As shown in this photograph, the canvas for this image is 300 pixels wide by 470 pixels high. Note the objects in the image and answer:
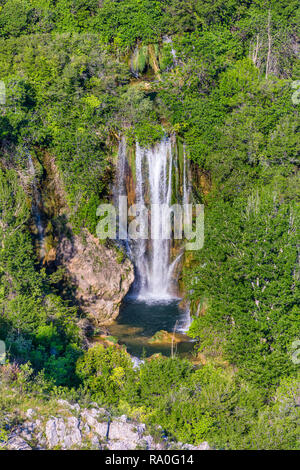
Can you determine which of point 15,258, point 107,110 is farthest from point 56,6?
point 15,258

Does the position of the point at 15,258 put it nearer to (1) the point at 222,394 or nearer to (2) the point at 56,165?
(2) the point at 56,165

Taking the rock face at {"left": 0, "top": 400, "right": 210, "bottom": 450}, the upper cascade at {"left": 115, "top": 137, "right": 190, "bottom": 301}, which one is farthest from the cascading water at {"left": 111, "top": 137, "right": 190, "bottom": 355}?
the rock face at {"left": 0, "top": 400, "right": 210, "bottom": 450}

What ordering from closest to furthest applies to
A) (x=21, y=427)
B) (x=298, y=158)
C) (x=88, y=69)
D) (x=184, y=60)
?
(x=21, y=427) < (x=298, y=158) < (x=88, y=69) < (x=184, y=60)

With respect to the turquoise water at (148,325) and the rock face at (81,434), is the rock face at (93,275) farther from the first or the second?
the rock face at (81,434)

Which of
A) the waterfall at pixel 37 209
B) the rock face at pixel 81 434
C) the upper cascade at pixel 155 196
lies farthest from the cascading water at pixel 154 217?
the rock face at pixel 81 434

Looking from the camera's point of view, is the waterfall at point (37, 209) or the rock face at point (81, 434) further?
the waterfall at point (37, 209)
